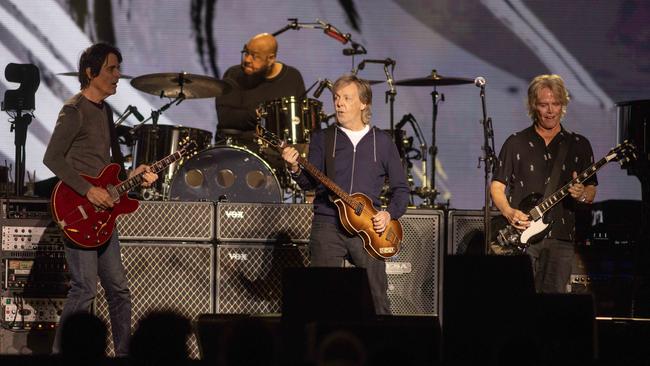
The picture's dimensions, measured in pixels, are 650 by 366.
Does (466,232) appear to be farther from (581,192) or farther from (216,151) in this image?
(216,151)

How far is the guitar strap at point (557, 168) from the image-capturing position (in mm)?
7027

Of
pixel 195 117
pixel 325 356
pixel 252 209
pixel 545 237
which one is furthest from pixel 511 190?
pixel 195 117

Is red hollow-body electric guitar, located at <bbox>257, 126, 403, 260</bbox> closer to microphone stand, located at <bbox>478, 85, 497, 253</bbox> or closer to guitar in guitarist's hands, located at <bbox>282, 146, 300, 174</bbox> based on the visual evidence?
guitar in guitarist's hands, located at <bbox>282, 146, 300, 174</bbox>

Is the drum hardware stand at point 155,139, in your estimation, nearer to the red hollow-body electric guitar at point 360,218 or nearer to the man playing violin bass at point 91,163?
the man playing violin bass at point 91,163

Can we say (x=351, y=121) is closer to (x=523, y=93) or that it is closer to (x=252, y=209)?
(x=252, y=209)

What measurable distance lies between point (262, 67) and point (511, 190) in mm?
4154

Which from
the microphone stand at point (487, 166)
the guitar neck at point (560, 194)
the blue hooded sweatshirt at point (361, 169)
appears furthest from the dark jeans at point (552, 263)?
the blue hooded sweatshirt at point (361, 169)

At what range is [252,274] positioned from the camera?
8570 mm

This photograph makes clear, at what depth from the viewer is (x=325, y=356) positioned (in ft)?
11.8

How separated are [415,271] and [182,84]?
3.23 metres

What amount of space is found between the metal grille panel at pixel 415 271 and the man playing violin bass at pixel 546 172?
1.69 m

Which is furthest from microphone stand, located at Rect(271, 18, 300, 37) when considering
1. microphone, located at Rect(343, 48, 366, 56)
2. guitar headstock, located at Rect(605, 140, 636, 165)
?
guitar headstock, located at Rect(605, 140, 636, 165)

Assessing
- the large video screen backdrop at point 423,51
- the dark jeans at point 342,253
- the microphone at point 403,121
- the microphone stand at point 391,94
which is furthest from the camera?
the large video screen backdrop at point 423,51

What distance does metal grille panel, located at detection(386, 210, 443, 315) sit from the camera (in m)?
8.73
